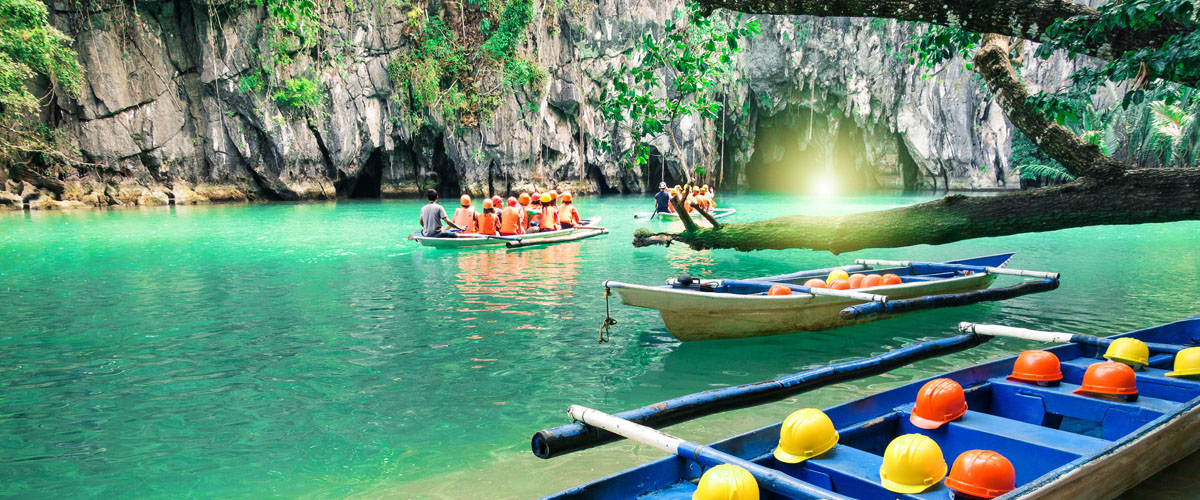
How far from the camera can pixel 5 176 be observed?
24141mm

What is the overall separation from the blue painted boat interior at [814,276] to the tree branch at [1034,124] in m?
1.89

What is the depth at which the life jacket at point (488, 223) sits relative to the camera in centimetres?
1423

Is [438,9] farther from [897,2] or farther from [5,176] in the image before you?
[897,2]

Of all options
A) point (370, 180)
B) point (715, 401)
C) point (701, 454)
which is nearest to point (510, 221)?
point (715, 401)

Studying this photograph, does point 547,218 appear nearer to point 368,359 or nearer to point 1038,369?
point 368,359

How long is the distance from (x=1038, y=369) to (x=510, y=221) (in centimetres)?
1121

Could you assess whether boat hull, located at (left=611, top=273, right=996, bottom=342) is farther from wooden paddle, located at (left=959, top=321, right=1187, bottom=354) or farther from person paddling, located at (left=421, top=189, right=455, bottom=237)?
person paddling, located at (left=421, top=189, right=455, bottom=237)

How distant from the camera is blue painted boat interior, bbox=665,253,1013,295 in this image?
687 centimetres

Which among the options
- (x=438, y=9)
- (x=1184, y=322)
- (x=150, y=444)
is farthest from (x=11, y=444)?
(x=438, y=9)

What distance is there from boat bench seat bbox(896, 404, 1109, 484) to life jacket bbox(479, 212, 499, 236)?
11.5 m

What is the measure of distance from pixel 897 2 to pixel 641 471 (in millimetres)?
3756

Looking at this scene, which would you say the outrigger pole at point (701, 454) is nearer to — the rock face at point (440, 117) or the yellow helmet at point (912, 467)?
the yellow helmet at point (912, 467)

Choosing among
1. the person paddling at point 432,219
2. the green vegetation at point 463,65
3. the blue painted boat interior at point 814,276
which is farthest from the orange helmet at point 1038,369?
the green vegetation at point 463,65

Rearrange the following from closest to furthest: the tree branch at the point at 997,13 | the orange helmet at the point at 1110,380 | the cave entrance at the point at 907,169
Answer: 1. the orange helmet at the point at 1110,380
2. the tree branch at the point at 997,13
3. the cave entrance at the point at 907,169
